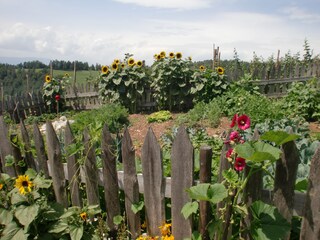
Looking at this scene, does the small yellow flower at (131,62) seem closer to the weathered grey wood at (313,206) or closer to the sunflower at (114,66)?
the sunflower at (114,66)

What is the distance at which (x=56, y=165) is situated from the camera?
2.92 metres

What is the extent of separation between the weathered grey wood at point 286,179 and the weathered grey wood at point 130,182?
112 cm

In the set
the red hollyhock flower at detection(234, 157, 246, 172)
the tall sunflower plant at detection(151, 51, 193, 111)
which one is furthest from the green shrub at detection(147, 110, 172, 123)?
the red hollyhock flower at detection(234, 157, 246, 172)

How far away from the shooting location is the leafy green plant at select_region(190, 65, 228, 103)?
356 inches

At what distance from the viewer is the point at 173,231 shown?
Result: 7.97 feet

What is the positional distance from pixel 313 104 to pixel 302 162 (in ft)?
16.5

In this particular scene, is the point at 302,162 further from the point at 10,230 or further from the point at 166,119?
the point at 166,119

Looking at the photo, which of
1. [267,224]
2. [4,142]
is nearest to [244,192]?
[267,224]

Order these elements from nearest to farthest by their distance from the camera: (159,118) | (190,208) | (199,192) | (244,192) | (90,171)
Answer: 1. (199,192)
2. (244,192)
3. (190,208)
4. (90,171)
5. (159,118)

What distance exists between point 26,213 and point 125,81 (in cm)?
726

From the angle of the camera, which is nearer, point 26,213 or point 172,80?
point 26,213

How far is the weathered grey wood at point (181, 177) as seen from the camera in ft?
7.02

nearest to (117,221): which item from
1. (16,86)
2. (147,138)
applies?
(147,138)

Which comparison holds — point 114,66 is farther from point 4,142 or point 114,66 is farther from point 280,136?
point 280,136
